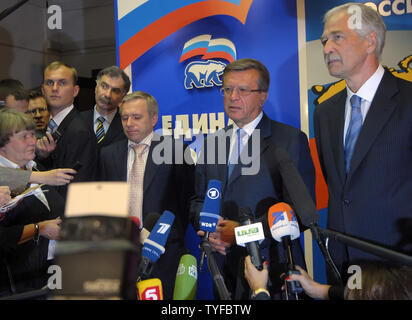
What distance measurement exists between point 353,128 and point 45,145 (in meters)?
1.63

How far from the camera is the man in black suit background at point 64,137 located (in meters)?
2.40

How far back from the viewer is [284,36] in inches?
94.0

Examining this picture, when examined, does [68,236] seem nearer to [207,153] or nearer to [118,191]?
[118,191]

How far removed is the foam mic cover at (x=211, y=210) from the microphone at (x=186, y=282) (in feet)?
0.44

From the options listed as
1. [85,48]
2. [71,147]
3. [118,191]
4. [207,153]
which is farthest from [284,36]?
[85,48]

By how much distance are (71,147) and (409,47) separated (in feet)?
6.00

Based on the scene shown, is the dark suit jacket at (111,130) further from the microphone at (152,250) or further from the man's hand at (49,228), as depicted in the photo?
the microphone at (152,250)

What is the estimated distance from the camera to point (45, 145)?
2408 mm

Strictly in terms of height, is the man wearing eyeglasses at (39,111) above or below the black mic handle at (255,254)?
above

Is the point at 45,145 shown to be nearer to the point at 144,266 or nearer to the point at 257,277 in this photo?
the point at 144,266

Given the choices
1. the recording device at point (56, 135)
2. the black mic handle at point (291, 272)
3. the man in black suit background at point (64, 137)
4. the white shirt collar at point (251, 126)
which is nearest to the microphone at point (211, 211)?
the black mic handle at point (291, 272)

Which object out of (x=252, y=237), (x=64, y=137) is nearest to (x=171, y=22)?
(x=64, y=137)

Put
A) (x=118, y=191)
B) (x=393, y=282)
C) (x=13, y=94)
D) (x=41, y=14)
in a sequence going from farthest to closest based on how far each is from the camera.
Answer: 1. (x=41, y=14)
2. (x=13, y=94)
3. (x=393, y=282)
4. (x=118, y=191)
